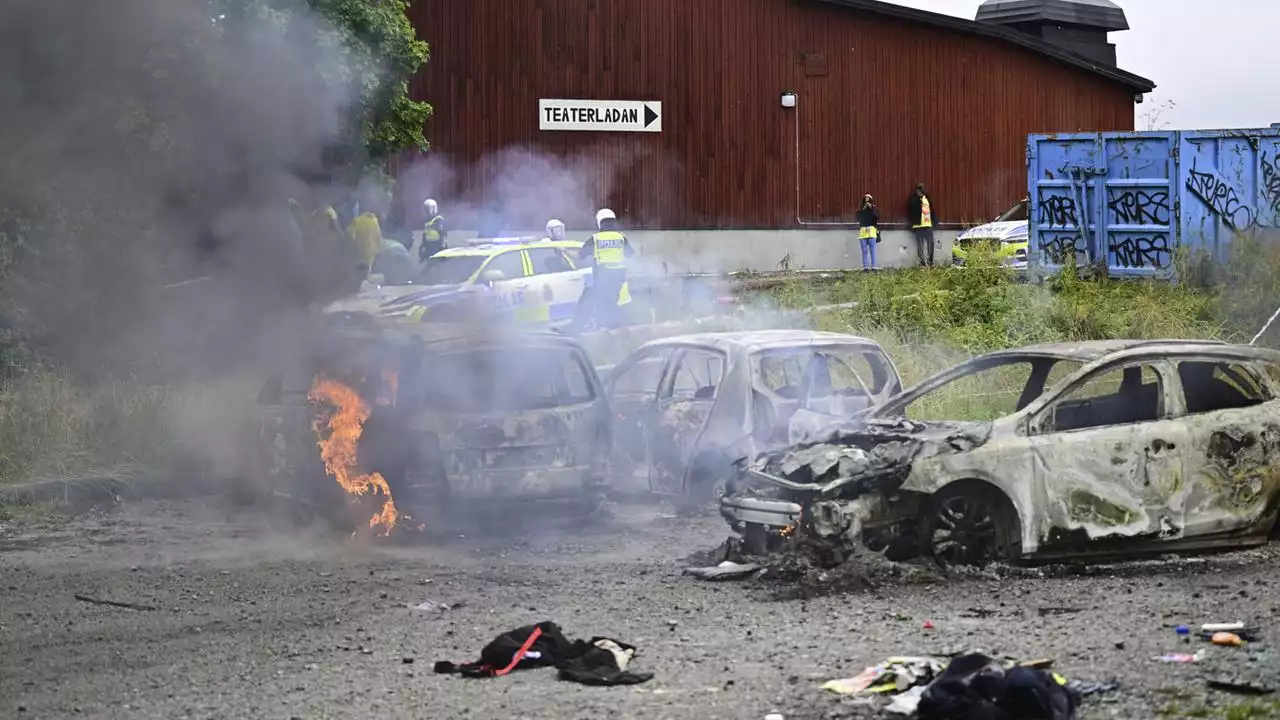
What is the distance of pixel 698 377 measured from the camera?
13000 mm

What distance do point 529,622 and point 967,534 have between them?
8.94 ft

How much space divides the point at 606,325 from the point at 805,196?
15266 mm

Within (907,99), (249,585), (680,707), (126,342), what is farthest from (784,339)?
(907,99)

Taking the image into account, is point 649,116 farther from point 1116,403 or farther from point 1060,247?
point 1116,403

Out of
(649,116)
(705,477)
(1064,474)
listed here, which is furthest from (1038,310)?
(649,116)

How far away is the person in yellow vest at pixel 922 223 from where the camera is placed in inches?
1280

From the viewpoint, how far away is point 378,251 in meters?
17.8

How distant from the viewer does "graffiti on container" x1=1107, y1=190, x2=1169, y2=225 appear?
20.5 metres

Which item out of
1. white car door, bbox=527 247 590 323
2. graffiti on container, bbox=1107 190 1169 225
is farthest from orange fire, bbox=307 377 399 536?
graffiti on container, bbox=1107 190 1169 225

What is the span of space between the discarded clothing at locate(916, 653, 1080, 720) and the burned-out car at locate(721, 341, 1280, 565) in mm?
2856

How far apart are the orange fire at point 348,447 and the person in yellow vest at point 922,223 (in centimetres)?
2263

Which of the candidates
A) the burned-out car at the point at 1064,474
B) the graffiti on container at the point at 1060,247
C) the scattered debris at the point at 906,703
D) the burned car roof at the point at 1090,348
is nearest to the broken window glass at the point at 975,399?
the burned car roof at the point at 1090,348

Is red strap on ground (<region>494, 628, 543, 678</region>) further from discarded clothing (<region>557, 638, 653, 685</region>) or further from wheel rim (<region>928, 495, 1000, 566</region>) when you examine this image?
wheel rim (<region>928, 495, 1000, 566</region>)

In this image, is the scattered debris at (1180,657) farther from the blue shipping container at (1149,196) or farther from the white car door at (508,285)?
the blue shipping container at (1149,196)
